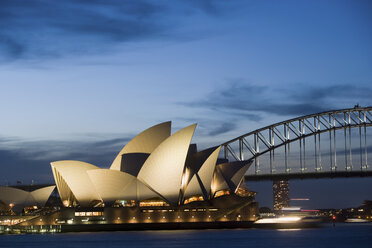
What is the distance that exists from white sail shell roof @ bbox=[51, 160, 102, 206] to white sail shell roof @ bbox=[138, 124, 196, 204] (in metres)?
9.25

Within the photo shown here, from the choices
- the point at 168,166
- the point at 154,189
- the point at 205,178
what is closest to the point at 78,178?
the point at 154,189

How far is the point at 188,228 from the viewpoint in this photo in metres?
102

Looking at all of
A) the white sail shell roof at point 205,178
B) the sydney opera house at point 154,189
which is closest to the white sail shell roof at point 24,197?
the sydney opera house at point 154,189

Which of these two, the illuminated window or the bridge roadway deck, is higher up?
the bridge roadway deck

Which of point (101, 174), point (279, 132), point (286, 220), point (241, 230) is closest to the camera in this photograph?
point (101, 174)

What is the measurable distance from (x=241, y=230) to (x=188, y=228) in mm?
7700

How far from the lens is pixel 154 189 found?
97.2 meters

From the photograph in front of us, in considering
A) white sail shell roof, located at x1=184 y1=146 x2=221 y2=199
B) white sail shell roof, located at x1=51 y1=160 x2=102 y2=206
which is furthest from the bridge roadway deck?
white sail shell roof, located at x1=51 y1=160 x2=102 y2=206

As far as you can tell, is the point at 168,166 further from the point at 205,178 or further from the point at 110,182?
the point at 110,182

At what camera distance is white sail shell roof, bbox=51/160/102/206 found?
100 m

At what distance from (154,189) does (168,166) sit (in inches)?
238

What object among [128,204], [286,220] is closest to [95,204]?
[128,204]

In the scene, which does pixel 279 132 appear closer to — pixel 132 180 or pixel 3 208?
pixel 132 180

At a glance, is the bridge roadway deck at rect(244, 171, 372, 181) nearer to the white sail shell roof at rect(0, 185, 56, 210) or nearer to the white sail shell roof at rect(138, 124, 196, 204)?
the white sail shell roof at rect(138, 124, 196, 204)
